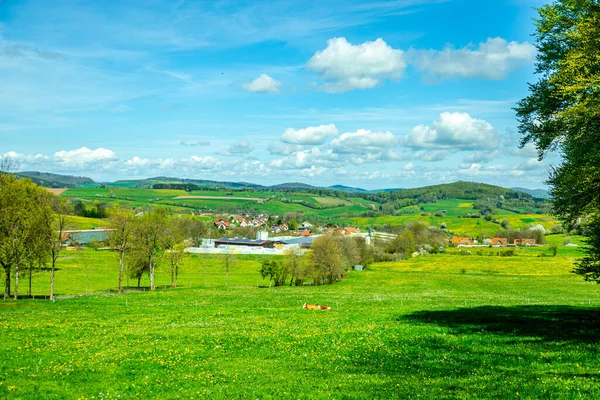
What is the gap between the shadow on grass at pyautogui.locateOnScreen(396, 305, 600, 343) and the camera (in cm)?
2059

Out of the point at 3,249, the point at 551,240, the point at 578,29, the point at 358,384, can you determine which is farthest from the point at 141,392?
the point at 551,240

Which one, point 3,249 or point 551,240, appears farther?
point 551,240

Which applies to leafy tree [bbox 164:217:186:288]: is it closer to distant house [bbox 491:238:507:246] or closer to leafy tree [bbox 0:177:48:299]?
leafy tree [bbox 0:177:48:299]

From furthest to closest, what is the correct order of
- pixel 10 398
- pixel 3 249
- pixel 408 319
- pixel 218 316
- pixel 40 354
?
pixel 3 249 < pixel 218 316 < pixel 408 319 < pixel 40 354 < pixel 10 398

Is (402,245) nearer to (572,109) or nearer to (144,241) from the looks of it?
(144,241)

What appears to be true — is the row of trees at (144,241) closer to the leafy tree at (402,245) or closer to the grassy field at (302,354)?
the grassy field at (302,354)

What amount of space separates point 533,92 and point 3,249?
52.9 m

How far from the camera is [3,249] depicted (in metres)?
49.2

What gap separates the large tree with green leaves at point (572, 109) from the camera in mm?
17359

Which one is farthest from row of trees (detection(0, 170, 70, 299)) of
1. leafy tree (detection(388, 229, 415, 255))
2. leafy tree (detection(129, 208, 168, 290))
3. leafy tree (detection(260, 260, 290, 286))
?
leafy tree (detection(388, 229, 415, 255))

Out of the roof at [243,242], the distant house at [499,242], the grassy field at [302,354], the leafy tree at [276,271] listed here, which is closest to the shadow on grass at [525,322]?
the grassy field at [302,354]

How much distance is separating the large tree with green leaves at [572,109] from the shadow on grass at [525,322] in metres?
2.98

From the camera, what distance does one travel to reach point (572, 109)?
1667 cm

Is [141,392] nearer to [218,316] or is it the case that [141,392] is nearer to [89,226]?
[218,316]
